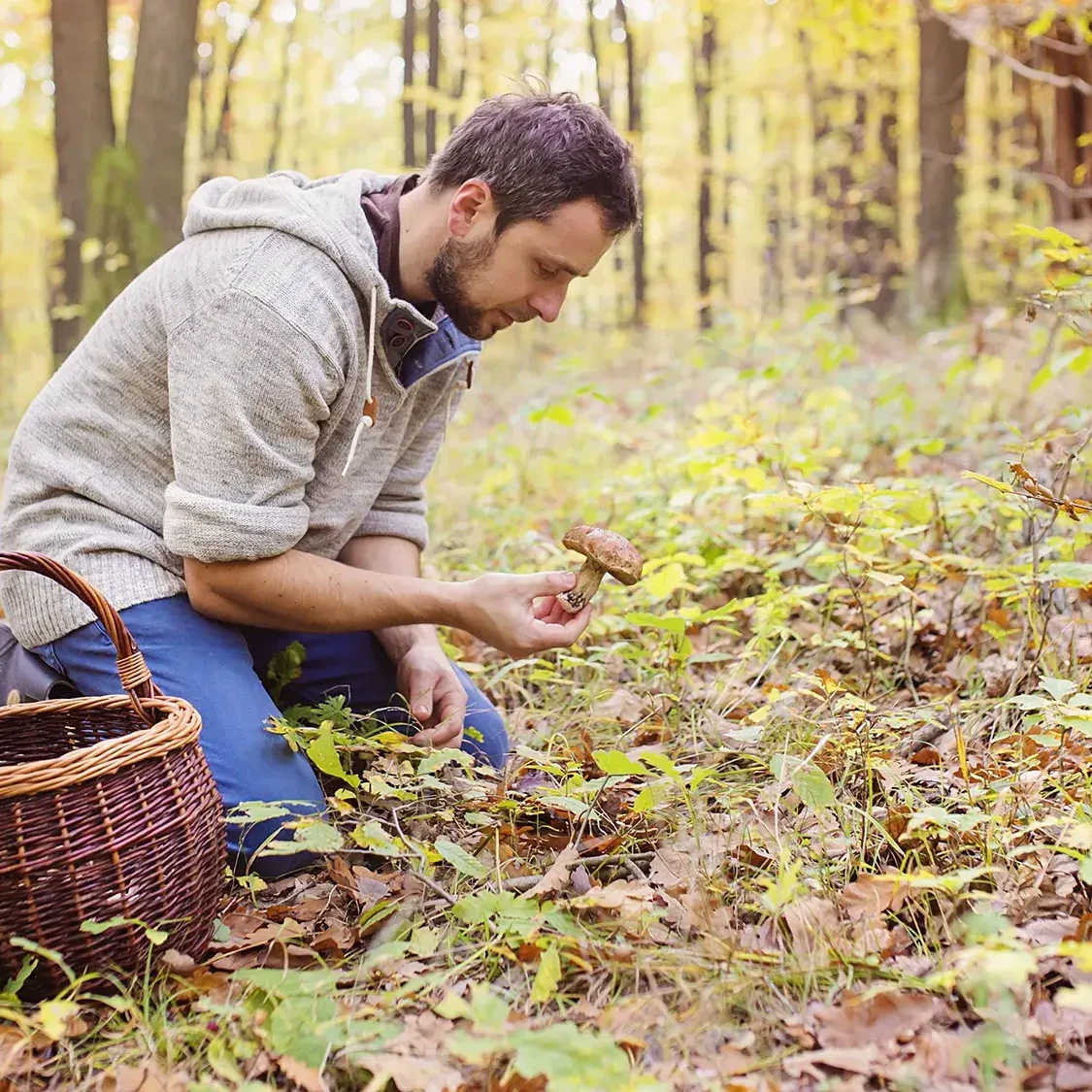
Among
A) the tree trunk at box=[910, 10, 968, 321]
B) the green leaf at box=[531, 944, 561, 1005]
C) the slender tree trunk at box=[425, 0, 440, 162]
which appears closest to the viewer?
the green leaf at box=[531, 944, 561, 1005]

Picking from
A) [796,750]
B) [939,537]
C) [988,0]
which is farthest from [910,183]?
[796,750]

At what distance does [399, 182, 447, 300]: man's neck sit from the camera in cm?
250

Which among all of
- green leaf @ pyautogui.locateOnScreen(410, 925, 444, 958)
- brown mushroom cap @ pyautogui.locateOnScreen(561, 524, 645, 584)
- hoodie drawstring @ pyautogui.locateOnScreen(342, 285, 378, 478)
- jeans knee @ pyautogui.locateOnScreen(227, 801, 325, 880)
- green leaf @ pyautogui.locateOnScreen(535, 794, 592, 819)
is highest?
hoodie drawstring @ pyautogui.locateOnScreen(342, 285, 378, 478)

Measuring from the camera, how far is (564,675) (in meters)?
3.15

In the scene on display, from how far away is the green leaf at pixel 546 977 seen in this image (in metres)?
1.61

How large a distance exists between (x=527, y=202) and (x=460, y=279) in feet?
0.80

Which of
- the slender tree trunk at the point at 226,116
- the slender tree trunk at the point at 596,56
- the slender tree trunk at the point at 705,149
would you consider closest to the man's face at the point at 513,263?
the slender tree trunk at the point at 705,149

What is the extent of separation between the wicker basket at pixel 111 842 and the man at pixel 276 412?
0.34 metres

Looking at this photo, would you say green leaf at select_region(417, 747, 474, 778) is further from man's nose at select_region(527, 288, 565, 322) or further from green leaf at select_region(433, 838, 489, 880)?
man's nose at select_region(527, 288, 565, 322)

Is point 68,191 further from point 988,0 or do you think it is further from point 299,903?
point 299,903

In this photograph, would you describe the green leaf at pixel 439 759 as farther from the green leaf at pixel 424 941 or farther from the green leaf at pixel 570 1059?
the green leaf at pixel 570 1059

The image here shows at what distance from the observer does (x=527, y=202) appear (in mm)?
2365

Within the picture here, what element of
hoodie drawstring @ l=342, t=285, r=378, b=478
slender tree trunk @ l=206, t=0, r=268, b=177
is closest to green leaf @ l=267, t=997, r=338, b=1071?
hoodie drawstring @ l=342, t=285, r=378, b=478

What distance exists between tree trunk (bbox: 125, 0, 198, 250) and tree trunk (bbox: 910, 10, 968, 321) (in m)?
6.17
